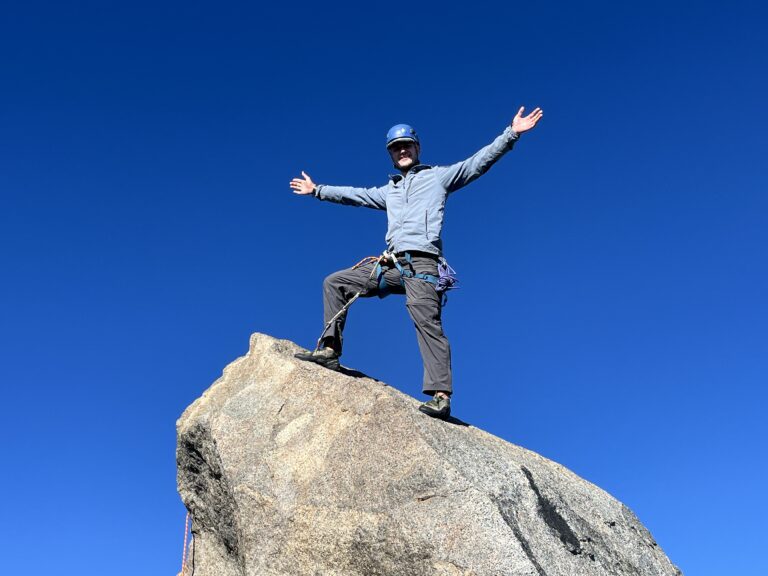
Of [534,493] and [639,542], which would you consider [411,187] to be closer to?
[534,493]

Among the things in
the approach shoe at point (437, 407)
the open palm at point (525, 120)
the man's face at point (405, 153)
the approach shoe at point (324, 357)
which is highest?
the man's face at point (405, 153)

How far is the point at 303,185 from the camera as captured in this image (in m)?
11.6

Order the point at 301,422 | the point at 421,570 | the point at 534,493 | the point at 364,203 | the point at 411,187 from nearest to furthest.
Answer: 1. the point at 421,570
2. the point at 534,493
3. the point at 301,422
4. the point at 411,187
5. the point at 364,203

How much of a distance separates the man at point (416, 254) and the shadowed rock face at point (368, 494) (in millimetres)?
476

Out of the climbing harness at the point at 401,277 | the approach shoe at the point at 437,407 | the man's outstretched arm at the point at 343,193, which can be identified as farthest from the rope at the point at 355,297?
the approach shoe at the point at 437,407

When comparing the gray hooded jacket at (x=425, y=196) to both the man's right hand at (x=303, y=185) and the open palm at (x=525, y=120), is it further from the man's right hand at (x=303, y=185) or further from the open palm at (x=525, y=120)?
the man's right hand at (x=303, y=185)

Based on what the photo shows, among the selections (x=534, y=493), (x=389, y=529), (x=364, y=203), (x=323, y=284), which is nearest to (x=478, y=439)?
(x=534, y=493)

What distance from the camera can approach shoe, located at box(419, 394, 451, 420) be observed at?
9117mm

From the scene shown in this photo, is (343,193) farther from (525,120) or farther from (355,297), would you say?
(525,120)

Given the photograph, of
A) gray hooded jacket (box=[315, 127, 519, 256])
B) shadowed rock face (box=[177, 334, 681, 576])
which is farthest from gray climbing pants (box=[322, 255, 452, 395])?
shadowed rock face (box=[177, 334, 681, 576])

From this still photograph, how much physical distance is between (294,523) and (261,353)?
2.90 meters

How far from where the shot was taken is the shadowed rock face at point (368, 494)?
778 cm

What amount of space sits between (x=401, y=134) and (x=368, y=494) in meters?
4.77

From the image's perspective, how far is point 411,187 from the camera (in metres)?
→ 10.4
